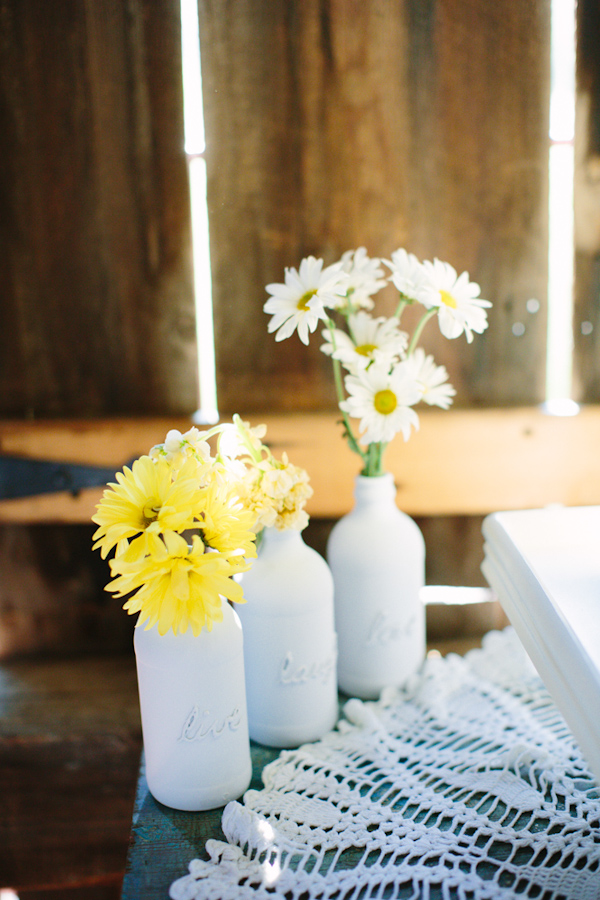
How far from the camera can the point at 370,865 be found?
619 mm

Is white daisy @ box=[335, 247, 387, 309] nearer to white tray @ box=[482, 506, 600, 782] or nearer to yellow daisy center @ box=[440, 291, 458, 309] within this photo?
yellow daisy center @ box=[440, 291, 458, 309]

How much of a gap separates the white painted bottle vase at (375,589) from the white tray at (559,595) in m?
0.11

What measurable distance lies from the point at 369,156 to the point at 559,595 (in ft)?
2.24

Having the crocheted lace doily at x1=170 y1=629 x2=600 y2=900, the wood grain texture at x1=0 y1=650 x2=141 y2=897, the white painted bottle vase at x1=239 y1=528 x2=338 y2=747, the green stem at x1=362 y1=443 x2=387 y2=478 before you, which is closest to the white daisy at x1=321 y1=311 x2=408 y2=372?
the green stem at x1=362 y1=443 x2=387 y2=478

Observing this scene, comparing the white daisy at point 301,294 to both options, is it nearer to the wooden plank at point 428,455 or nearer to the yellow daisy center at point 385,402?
the yellow daisy center at point 385,402

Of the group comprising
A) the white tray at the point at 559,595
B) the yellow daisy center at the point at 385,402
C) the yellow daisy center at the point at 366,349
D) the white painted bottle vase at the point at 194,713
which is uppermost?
the yellow daisy center at the point at 366,349

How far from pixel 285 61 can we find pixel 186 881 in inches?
39.6

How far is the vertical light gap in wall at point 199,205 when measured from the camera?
949mm

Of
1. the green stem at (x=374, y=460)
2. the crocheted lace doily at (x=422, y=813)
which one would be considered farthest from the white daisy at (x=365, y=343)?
the crocheted lace doily at (x=422, y=813)

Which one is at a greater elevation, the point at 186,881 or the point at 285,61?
the point at 285,61

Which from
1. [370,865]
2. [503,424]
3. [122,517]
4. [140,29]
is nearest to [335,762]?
[370,865]

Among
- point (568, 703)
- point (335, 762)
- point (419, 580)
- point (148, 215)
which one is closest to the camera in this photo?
point (568, 703)

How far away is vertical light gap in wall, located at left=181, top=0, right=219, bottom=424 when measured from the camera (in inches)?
37.4

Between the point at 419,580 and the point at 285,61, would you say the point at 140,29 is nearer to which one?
the point at 285,61
